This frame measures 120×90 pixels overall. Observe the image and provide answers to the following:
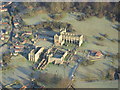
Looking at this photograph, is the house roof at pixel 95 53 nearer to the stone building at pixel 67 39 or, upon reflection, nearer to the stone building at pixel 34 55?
the stone building at pixel 67 39

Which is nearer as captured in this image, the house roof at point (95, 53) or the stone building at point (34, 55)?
the stone building at point (34, 55)

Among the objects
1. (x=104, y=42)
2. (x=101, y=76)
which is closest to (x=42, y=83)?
(x=101, y=76)

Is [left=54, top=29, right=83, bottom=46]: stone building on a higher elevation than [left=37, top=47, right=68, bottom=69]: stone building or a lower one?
higher

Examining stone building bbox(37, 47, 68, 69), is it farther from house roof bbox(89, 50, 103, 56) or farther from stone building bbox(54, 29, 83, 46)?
A: house roof bbox(89, 50, 103, 56)

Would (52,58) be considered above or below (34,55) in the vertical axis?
below

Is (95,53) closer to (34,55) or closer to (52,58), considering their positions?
(52,58)

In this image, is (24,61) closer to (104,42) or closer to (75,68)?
(75,68)

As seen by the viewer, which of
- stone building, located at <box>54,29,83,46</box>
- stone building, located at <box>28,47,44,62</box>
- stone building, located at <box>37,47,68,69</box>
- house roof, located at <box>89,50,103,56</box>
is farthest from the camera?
stone building, located at <box>54,29,83,46</box>

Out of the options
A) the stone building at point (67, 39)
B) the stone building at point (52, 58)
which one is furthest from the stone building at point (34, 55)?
the stone building at point (67, 39)

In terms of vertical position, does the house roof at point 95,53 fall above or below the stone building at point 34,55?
below

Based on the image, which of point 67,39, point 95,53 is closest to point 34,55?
point 67,39

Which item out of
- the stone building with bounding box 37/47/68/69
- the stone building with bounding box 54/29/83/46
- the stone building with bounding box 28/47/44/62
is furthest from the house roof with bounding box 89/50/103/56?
the stone building with bounding box 28/47/44/62

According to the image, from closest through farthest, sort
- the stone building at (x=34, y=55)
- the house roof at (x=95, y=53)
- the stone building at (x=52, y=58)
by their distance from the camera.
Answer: the stone building at (x=52, y=58) → the stone building at (x=34, y=55) → the house roof at (x=95, y=53)
